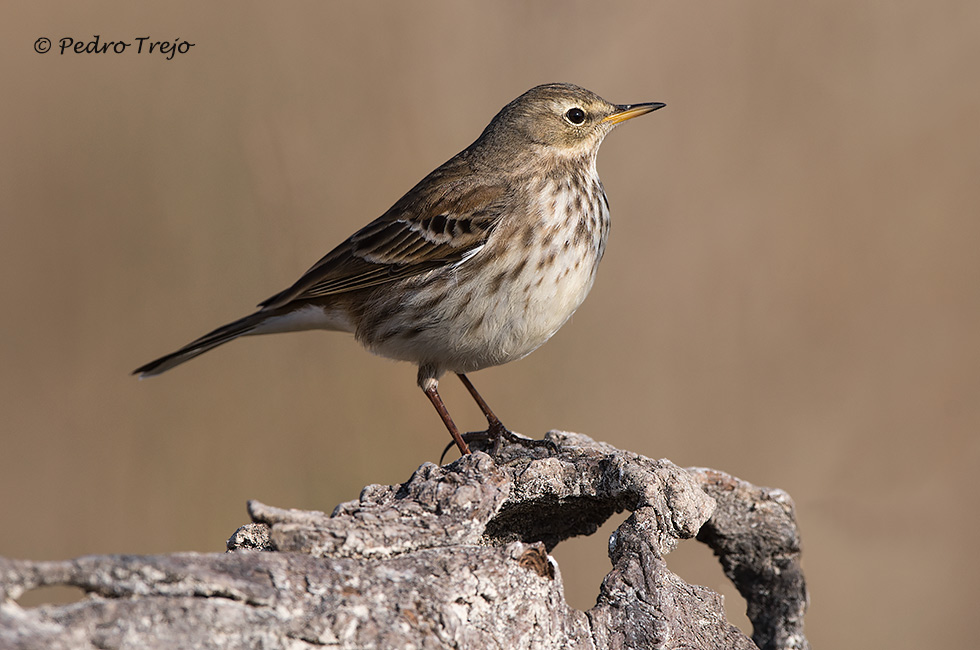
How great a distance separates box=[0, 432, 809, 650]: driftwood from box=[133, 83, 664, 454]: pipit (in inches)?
31.1

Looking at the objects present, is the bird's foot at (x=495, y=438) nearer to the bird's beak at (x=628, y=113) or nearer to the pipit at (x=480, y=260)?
the pipit at (x=480, y=260)

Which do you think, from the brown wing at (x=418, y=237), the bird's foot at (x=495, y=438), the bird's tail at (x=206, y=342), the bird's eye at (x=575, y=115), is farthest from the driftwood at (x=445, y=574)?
the bird's eye at (x=575, y=115)

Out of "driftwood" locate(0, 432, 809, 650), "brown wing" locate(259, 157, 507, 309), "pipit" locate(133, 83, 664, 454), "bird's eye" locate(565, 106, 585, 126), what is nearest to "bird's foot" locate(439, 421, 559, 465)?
"pipit" locate(133, 83, 664, 454)

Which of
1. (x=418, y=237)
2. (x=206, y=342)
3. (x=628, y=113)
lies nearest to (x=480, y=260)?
(x=418, y=237)

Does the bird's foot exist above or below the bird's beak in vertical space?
below

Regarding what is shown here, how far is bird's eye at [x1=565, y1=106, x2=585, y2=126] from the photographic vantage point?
4695 mm

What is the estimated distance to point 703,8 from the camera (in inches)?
246

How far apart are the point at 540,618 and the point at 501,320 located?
73.7 inches

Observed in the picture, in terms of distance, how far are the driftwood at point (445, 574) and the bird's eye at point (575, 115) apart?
174 cm

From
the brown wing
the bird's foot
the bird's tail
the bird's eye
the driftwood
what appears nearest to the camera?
the driftwood

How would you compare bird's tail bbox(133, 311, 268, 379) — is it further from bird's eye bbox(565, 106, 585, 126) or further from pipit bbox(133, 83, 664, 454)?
bird's eye bbox(565, 106, 585, 126)

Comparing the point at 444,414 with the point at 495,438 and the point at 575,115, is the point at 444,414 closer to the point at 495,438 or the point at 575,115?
the point at 495,438

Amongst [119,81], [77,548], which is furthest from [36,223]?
[77,548]

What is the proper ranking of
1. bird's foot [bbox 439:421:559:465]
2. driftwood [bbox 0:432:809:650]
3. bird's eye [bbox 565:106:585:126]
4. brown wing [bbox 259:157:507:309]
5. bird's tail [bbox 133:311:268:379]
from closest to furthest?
driftwood [bbox 0:432:809:650], bird's foot [bbox 439:421:559:465], brown wing [bbox 259:157:507:309], bird's tail [bbox 133:311:268:379], bird's eye [bbox 565:106:585:126]
